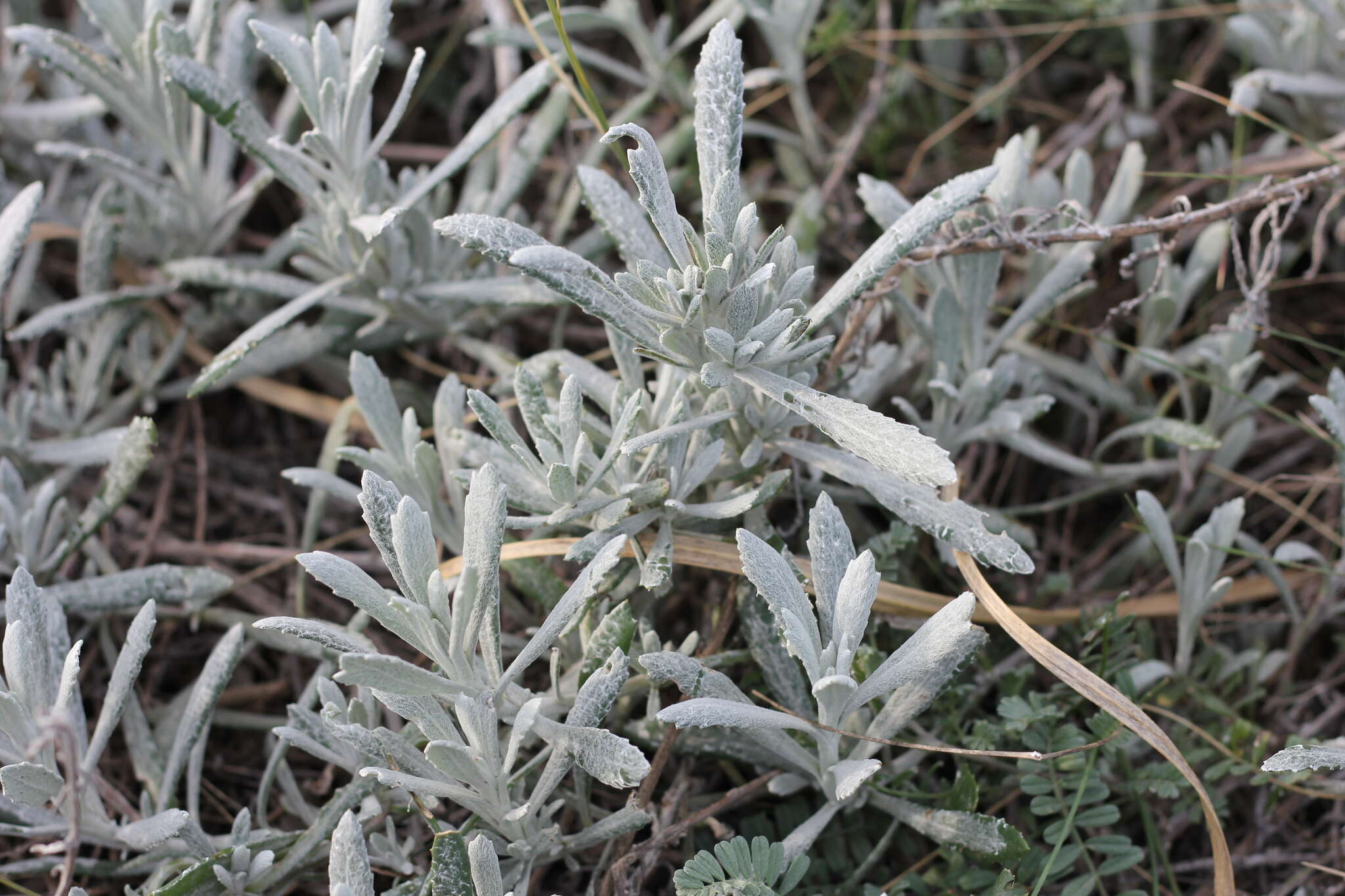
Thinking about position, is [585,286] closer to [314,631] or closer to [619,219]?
[619,219]

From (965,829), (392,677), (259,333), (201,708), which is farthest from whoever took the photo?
(259,333)

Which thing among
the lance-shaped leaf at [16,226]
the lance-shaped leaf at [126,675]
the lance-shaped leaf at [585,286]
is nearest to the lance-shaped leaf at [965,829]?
the lance-shaped leaf at [585,286]

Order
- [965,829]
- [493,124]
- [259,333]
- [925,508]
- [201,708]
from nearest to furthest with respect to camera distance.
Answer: [965,829], [925,508], [201,708], [259,333], [493,124]

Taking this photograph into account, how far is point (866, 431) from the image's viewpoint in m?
1.74

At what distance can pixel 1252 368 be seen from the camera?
2.51 m

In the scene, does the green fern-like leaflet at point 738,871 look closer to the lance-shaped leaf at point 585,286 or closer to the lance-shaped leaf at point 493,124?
the lance-shaped leaf at point 585,286

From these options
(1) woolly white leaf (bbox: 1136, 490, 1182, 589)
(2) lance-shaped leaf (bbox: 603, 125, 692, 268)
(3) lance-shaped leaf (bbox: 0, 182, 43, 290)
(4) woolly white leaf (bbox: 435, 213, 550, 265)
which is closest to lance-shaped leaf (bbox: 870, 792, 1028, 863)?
(1) woolly white leaf (bbox: 1136, 490, 1182, 589)

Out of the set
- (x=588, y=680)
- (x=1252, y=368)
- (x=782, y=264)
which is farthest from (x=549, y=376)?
(x=1252, y=368)

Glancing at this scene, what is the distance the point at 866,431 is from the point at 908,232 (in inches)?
16.2

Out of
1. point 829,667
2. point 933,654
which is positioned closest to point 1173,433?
point 933,654

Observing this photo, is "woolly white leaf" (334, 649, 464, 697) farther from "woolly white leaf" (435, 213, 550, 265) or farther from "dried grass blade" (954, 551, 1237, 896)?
"dried grass blade" (954, 551, 1237, 896)

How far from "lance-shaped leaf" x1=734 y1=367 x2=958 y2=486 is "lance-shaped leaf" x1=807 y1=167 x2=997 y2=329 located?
0.13m

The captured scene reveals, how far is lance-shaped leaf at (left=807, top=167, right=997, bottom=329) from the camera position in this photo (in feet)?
6.28

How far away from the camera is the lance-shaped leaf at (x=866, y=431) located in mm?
1629
